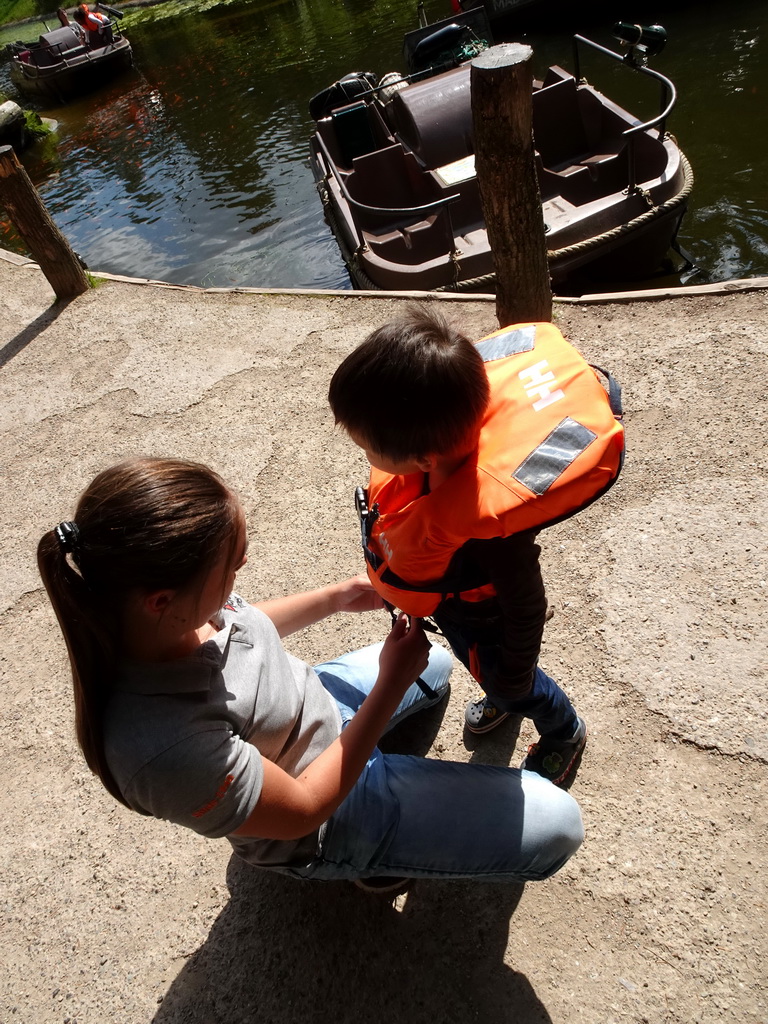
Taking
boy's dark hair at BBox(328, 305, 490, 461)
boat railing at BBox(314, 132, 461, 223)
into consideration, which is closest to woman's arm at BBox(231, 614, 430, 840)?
boy's dark hair at BBox(328, 305, 490, 461)

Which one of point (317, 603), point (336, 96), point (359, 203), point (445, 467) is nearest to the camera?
point (445, 467)

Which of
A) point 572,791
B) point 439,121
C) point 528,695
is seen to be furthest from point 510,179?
point 439,121

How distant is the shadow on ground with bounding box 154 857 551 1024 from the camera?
1.93 metres

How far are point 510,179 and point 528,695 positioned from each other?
308cm

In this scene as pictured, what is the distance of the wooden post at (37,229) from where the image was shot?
626 centimetres

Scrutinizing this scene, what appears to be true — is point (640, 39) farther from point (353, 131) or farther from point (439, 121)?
point (353, 131)

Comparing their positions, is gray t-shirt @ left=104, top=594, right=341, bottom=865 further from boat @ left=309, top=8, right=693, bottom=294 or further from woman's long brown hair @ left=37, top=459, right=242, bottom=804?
boat @ left=309, top=8, right=693, bottom=294

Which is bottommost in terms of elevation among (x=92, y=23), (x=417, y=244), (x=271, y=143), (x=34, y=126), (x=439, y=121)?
(x=417, y=244)

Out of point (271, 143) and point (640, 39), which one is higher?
point (640, 39)

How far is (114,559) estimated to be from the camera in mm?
1383

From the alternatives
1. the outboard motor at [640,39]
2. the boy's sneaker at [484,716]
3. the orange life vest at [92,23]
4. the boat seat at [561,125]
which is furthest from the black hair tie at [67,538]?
the orange life vest at [92,23]

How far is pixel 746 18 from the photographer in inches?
535

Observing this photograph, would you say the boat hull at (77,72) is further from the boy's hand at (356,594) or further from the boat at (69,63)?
the boy's hand at (356,594)

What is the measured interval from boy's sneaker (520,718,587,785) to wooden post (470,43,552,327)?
2.90 metres
